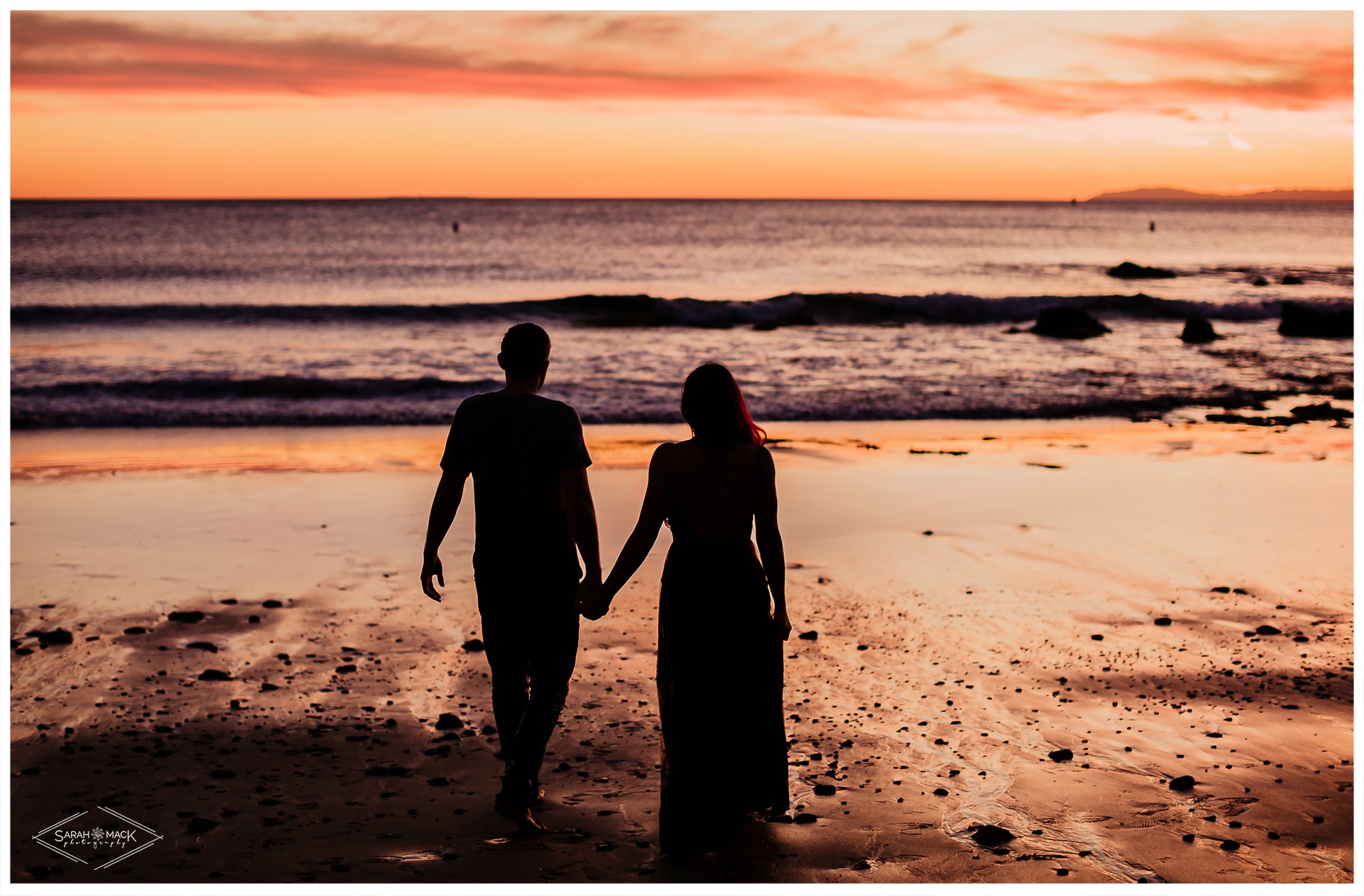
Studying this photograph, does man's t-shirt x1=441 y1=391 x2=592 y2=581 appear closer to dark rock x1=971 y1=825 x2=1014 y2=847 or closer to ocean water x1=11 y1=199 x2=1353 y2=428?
dark rock x1=971 y1=825 x2=1014 y2=847

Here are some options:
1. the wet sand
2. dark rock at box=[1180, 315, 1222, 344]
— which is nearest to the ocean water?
dark rock at box=[1180, 315, 1222, 344]

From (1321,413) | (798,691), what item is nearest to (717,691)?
(798,691)

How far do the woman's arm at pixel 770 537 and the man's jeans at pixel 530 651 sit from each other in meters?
0.75

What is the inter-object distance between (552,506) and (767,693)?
1051 mm

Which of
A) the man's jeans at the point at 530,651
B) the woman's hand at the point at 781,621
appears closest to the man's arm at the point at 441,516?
the man's jeans at the point at 530,651

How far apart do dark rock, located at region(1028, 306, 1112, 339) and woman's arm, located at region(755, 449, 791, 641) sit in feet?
75.2

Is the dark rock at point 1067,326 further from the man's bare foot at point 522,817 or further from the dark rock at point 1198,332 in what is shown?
the man's bare foot at point 522,817

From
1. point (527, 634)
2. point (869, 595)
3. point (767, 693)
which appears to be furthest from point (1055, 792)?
point (869, 595)

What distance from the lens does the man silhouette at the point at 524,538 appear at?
387 cm

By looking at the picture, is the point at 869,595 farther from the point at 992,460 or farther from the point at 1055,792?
the point at 992,460

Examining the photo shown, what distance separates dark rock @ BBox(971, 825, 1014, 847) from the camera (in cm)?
373

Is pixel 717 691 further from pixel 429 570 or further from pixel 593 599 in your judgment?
pixel 429 570

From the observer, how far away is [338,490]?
9.31 meters

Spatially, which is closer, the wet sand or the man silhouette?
the wet sand
